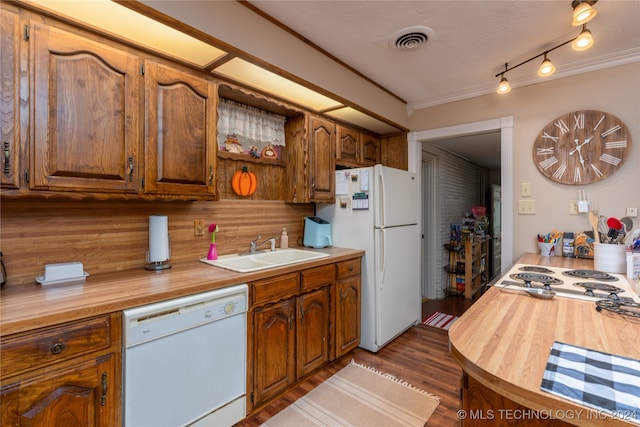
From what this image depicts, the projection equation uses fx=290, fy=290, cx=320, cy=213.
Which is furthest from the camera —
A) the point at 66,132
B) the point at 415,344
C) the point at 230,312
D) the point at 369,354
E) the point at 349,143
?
the point at 349,143

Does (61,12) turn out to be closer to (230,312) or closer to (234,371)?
(230,312)

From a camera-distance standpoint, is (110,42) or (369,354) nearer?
(110,42)

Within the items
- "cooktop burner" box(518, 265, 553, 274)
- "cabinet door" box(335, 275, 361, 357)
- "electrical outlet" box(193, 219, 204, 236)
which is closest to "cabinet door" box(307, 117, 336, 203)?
"cabinet door" box(335, 275, 361, 357)

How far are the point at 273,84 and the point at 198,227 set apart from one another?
46.0 inches

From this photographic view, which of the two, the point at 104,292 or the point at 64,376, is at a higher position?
the point at 104,292

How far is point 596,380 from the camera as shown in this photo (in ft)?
2.31

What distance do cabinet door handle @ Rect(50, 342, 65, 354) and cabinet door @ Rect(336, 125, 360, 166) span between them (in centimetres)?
232

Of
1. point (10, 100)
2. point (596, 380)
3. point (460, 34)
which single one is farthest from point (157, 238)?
point (460, 34)

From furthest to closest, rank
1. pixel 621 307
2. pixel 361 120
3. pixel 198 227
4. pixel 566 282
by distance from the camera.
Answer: pixel 361 120
pixel 198 227
pixel 566 282
pixel 621 307

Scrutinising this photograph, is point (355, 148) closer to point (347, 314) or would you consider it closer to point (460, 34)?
point (460, 34)

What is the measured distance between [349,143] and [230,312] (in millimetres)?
2071

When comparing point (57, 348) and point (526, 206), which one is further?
point (526, 206)

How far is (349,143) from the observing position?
3.02 meters

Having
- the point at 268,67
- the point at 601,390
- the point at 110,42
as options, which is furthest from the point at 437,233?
the point at 110,42
